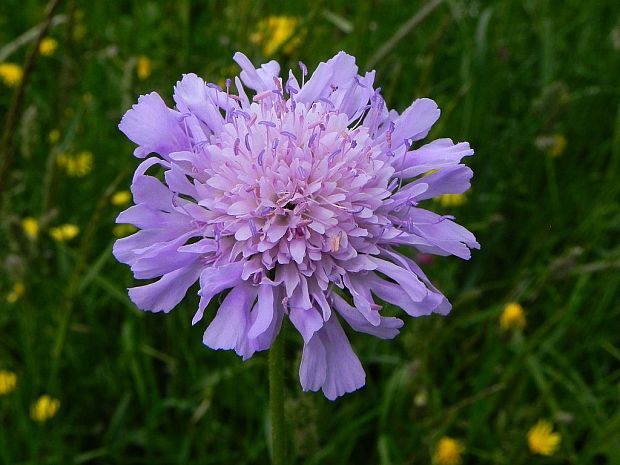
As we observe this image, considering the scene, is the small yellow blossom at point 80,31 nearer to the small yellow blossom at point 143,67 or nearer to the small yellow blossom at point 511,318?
the small yellow blossom at point 143,67

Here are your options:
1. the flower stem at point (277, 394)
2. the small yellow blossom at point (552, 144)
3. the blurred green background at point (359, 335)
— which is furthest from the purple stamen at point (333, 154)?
the small yellow blossom at point (552, 144)

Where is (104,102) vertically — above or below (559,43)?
above

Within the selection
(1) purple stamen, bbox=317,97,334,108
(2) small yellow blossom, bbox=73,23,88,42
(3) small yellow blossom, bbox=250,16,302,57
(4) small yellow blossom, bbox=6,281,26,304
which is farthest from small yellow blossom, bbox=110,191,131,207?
(1) purple stamen, bbox=317,97,334,108

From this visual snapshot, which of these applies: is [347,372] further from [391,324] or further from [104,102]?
[104,102]

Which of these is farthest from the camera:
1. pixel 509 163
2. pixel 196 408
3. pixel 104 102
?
pixel 104 102

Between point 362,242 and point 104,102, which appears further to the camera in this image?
point 104,102

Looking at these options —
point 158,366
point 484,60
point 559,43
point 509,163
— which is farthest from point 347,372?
point 559,43
